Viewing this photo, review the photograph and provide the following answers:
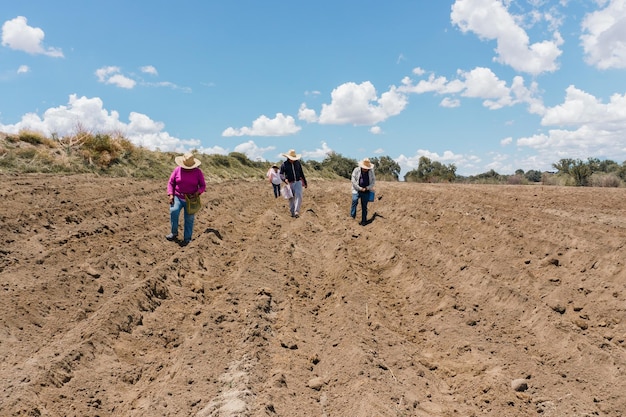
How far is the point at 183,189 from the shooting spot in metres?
9.07

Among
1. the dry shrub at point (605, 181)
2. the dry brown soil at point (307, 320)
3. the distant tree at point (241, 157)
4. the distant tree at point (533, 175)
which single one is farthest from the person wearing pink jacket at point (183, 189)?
the distant tree at point (533, 175)

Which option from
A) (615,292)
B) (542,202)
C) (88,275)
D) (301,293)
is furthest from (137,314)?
(542,202)

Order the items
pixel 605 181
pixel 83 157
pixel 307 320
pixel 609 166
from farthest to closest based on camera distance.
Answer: pixel 609 166
pixel 605 181
pixel 83 157
pixel 307 320

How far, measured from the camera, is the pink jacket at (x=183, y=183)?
903 centimetres

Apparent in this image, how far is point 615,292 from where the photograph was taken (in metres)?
6.06

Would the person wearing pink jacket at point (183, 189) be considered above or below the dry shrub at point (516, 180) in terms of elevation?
below

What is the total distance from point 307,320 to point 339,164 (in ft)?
131

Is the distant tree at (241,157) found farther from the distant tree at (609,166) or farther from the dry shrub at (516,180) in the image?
the distant tree at (609,166)

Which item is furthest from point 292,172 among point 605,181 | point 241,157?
point 241,157

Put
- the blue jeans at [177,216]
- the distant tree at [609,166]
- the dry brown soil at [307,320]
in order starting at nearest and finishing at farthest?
1. the dry brown soil at [307,320]
2. the blue jeans at [177,216]
3. the distant tree at [609,166]

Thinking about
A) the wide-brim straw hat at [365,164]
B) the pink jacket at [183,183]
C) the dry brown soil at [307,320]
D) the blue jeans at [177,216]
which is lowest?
the dry brown soil at [307,320]

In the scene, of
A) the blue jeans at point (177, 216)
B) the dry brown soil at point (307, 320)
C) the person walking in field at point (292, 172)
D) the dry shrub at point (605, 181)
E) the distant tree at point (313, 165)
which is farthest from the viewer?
the distant tree at point (313, 165)

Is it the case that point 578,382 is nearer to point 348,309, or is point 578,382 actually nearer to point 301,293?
point 348,309

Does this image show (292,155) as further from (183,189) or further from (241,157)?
(241,157)
